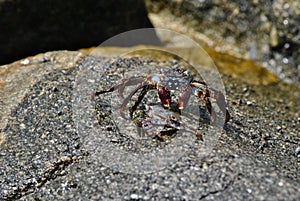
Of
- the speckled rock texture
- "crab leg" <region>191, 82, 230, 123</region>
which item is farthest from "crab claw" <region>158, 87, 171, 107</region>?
the speckled rock texture

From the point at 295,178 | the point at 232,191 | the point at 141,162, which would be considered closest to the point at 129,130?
the point at 141,162

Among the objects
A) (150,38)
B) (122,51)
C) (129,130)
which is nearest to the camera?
(129,130)

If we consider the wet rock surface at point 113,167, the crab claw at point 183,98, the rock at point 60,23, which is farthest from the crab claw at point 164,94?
the rock at point 60,23

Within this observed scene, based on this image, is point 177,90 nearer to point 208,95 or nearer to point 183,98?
point 183,98

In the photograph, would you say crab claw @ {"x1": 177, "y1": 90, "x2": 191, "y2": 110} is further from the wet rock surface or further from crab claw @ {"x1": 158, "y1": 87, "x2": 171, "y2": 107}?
the wet rock surface

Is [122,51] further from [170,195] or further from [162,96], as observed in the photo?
[170,195]

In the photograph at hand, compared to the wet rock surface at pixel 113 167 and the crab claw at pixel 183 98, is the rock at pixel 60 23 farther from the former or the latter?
the crab claw at pixel 183 98
